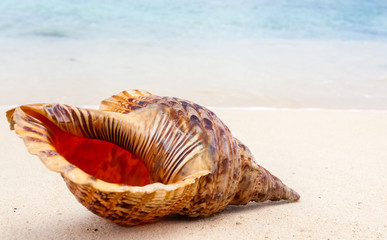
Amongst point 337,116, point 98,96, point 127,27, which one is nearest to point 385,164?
point 337,116

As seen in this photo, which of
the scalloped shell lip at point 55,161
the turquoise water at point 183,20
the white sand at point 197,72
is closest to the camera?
the scalloped shell lip at point 55,161

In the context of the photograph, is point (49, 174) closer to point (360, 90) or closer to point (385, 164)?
point (385, 164)

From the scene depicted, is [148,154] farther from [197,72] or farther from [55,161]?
[197,72]

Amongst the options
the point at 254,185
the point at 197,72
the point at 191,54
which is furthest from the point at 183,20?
the point at 254,185

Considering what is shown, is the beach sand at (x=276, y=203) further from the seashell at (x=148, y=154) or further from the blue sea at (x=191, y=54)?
the blue sea at (x=191, y=54)

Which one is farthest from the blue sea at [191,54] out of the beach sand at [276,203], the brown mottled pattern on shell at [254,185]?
the brown mottled pattern on shell at [254,185]

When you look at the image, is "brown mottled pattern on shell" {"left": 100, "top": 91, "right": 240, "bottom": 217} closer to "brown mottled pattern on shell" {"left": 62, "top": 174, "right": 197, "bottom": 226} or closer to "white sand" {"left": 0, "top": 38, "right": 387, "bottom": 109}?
"brown mottled pattern on shell" {"left": 62, "top": 174, "right": 197, "bottom": 226}
